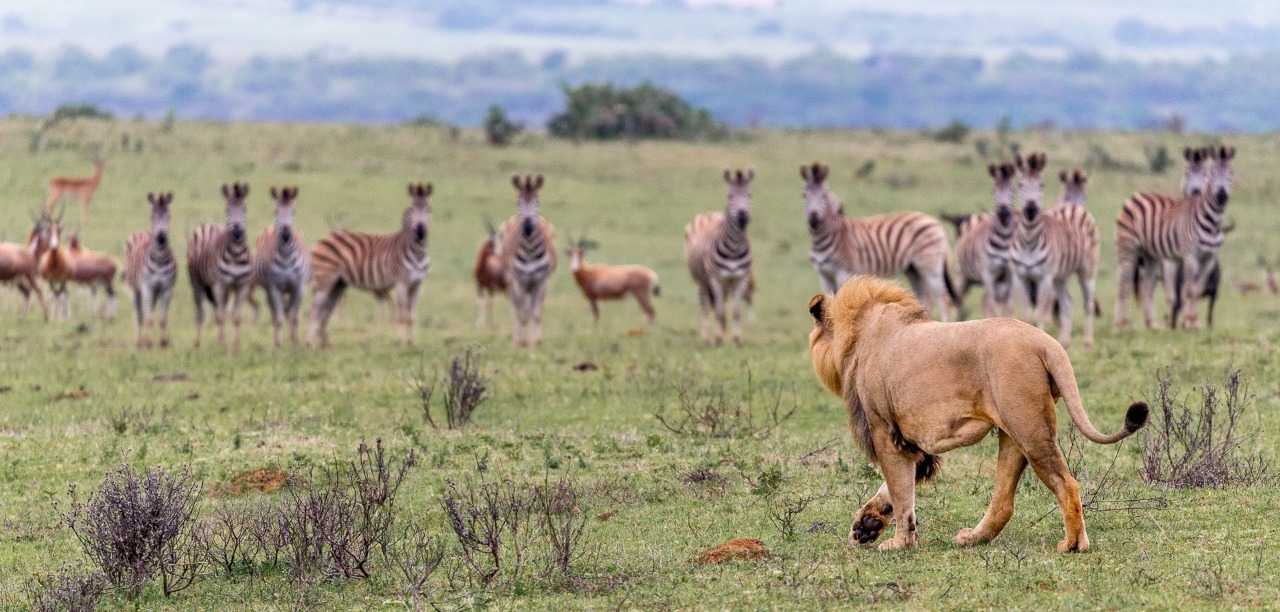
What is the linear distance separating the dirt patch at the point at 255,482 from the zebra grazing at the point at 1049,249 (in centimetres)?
1028

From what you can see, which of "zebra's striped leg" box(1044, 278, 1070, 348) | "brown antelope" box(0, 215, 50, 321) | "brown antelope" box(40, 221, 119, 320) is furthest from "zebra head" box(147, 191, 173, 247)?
"zebra's striped leg" box(1044, 278, 1070, 348)

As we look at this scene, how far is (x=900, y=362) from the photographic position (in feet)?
27.9

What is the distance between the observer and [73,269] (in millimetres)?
25406

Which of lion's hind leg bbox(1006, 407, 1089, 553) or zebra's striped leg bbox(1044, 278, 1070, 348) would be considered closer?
lion's hind leg bbox(1006, 407, 1089, 553)

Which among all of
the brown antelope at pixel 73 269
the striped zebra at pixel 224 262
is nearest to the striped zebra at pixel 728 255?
the striped zebra at pixel 224 262

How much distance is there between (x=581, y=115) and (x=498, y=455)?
4697 centimetres

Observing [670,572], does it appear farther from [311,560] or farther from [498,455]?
[498,455]

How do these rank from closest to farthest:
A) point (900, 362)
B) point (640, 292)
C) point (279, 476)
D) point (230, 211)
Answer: point (900, 362) → point (279, 476) → point (230, 211) → point (640, 292)

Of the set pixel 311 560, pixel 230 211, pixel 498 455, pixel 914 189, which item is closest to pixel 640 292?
pixel 230 211

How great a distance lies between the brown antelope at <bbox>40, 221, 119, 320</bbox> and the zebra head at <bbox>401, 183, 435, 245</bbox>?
6357 mm

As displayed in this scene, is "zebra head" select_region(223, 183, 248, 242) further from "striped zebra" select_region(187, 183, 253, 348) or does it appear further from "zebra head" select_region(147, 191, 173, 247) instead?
"zebra head" select_region(147, 191, 173, 247)

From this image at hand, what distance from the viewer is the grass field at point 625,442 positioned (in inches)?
320

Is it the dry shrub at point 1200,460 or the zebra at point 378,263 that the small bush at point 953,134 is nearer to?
the zebra at point 378,263

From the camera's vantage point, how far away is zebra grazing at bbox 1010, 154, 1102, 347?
19109 millimetres
